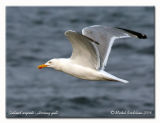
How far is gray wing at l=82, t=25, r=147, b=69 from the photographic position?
4.23 meters

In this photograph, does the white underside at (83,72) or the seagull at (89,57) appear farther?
the white underside at (83,72)

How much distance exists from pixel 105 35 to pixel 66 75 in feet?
7.11

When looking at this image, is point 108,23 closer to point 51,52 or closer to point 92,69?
point 51,52

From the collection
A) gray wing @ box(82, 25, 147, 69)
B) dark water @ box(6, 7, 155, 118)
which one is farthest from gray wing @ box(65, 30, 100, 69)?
dark water @ box(6, 7, 155, 118)

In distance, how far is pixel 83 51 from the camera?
155 inches

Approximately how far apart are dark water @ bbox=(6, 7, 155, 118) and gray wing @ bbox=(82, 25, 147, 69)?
2.28 feet

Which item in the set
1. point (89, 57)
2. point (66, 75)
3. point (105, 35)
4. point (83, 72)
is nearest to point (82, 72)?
point (83, 72)

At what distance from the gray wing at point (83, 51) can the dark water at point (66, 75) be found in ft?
2.49

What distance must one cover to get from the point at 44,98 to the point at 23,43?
1.97m

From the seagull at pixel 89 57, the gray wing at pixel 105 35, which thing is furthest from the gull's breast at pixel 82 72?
the gray wing at pixel 105 35

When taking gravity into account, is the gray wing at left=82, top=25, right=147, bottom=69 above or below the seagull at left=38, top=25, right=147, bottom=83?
above

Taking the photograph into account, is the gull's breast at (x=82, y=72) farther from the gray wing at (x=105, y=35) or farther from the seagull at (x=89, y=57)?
the gray wing at (x=105, y=35)

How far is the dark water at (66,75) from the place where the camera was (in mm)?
5355

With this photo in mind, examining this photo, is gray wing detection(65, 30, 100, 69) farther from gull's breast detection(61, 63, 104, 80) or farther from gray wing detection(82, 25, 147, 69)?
gray wing detection(82, 25, 147, 69)
